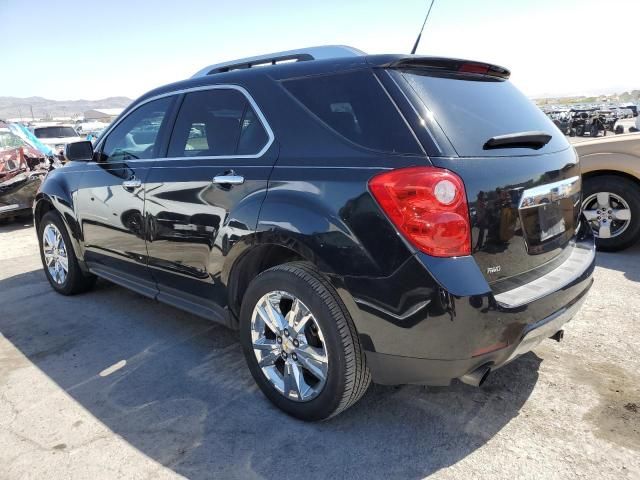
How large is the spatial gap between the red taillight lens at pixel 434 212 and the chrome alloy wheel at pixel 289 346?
0.71 meters

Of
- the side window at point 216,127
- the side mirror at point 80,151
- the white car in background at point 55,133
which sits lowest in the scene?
the white car in background at point 55,133

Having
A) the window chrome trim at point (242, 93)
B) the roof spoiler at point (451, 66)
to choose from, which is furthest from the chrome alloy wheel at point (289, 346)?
the roof spoiler at point (451, 66)

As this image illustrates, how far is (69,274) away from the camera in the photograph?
15.6ft

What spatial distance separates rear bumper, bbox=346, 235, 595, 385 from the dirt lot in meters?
0.45

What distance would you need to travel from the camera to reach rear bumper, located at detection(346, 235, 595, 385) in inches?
81.7

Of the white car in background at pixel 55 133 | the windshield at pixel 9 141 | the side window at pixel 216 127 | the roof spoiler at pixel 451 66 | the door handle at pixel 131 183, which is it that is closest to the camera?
the roof spoiler at pixel 451 66

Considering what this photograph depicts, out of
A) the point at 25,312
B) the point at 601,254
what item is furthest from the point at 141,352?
the point at 601,254

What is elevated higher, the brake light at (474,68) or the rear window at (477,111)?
the brake light at (474,68)

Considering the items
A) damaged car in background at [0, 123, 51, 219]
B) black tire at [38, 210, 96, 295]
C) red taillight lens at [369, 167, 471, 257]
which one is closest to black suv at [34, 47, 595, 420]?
red taillight lens at [369, 167, 471, 257]

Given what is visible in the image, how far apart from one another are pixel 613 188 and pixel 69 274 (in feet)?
18.1

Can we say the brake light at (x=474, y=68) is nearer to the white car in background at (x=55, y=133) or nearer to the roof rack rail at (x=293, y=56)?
→ the roof rack rail at (x=293, y=56)

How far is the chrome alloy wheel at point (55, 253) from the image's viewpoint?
4805 millimetres

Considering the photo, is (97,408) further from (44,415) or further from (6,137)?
(6,137)

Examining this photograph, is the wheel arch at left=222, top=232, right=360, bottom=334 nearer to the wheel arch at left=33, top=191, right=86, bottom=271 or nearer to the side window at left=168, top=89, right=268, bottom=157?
the side window at left=168, top=89, right=268, bottom=157
